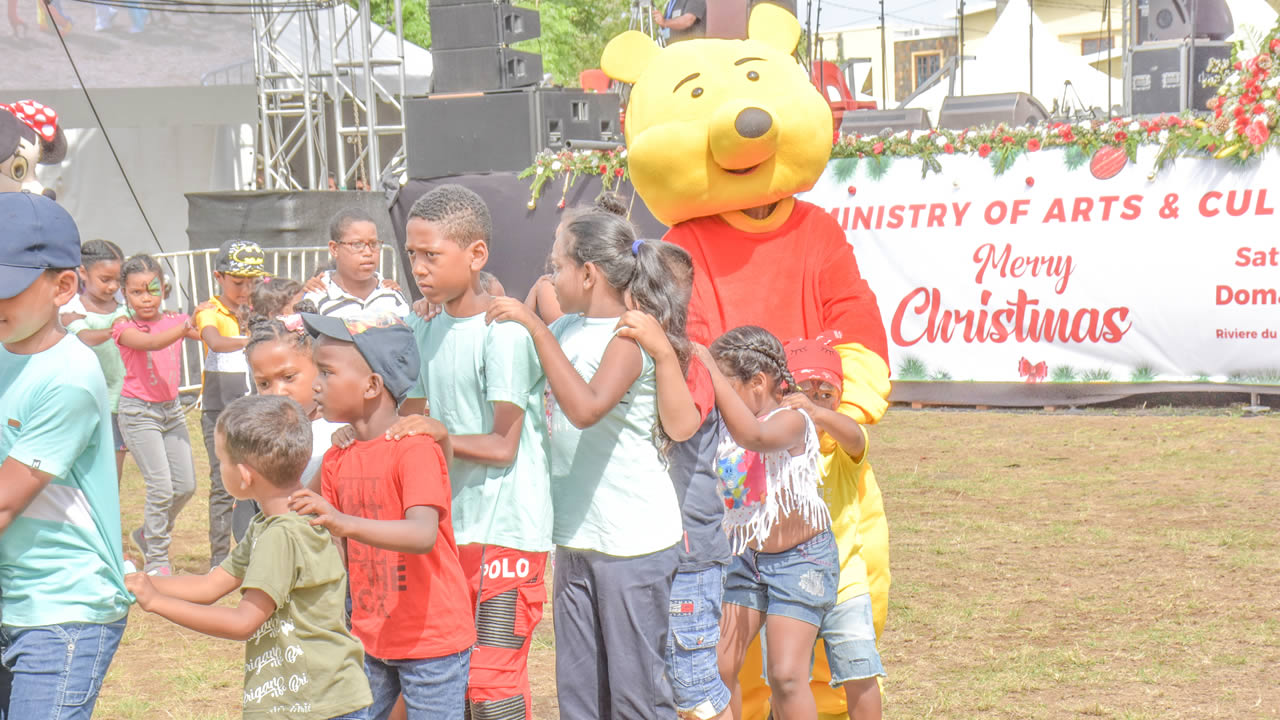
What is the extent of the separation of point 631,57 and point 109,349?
323cm

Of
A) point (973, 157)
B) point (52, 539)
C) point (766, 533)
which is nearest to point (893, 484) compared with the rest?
point (973, 157)

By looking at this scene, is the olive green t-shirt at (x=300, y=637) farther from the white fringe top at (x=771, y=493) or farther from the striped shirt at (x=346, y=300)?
the striped shirt at (x=346, y=300)

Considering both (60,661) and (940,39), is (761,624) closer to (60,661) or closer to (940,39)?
(60,661)

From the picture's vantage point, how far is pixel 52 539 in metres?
2.83

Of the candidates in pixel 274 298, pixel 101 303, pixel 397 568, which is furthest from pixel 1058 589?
pixel 101 303

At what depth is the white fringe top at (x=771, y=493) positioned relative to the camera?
12.0 ft

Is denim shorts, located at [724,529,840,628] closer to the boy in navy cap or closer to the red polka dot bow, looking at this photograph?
the boy in navy cap

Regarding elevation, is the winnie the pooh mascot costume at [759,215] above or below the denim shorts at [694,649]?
above

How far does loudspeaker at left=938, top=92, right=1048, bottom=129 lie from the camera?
42.7 feet

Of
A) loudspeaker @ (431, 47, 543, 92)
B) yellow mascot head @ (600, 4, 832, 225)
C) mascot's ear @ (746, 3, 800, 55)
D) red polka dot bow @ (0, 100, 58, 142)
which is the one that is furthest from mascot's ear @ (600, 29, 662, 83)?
loudspeaker @ (431, 47, 543, 92)

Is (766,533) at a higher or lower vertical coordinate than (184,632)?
higher

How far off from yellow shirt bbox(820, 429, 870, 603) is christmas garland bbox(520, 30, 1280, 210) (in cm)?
739

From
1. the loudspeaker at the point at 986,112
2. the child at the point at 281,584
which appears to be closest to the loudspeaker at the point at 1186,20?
the loudspeaker at the point at 986,112

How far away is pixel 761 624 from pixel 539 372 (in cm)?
97
